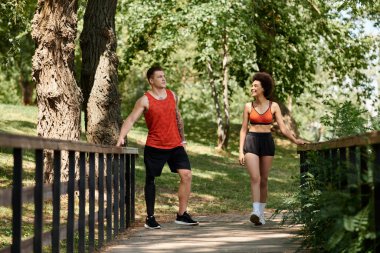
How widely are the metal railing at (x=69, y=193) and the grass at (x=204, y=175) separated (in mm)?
1416

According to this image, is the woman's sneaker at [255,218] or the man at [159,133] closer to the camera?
the man at [159,133]

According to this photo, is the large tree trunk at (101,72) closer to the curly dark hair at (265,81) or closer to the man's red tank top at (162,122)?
the man's red tank top at (162,122)

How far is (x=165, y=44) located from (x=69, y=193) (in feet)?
57.1

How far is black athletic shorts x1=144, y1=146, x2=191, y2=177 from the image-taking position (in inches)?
402

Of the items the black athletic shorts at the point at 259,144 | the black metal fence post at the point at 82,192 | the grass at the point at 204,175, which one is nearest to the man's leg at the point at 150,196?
the black athletic shorts at the point at 259,144

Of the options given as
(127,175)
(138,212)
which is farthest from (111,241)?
(138,212)

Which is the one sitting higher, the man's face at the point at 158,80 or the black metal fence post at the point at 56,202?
the man's face at the point at 158,80

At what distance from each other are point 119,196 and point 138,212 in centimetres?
344

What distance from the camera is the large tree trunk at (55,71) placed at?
12.5m

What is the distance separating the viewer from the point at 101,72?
14.4m

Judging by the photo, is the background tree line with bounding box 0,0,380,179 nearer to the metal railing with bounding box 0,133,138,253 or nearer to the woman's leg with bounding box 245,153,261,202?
the woman's leg with bounding box 245,153,261,202

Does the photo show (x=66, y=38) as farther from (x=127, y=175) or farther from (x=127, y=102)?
(x=127, y=102)

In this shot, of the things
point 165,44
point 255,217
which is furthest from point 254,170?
point 165,44

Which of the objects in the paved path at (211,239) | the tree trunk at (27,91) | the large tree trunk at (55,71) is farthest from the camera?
the tree trunk at (27,91)
